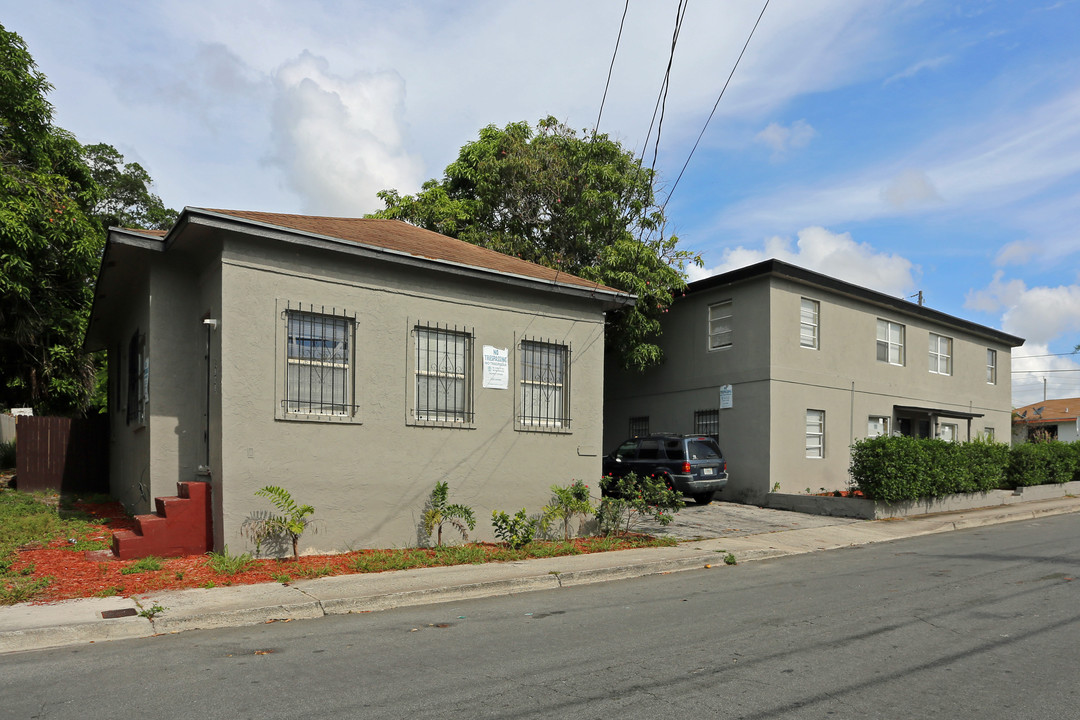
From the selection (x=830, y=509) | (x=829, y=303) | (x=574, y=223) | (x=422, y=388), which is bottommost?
(x=830, y=509)

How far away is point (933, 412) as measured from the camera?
24.6 meters

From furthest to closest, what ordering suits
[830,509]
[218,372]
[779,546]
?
[830,509] → [779,546] → [218,372]

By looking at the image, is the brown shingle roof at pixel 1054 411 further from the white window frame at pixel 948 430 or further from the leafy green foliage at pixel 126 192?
the leafy green foliage at pixel 126 192

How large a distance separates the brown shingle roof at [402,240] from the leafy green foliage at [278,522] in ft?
11.6

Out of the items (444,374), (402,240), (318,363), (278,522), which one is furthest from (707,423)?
(278,522)

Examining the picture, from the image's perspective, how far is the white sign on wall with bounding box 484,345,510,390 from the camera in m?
12.4

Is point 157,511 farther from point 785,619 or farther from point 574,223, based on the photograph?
point 574,223

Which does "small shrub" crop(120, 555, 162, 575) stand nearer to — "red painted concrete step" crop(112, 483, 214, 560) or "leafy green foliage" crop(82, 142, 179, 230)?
"red painted concrete step" crop(112, 483, 214, 560)

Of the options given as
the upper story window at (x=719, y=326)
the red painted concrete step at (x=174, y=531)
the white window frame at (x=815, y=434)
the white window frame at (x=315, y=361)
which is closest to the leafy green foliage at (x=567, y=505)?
the white window frame at (x=315, y=361)

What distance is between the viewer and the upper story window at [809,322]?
68.3 ft

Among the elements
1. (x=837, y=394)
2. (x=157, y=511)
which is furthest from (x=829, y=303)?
(x=157, y=511)

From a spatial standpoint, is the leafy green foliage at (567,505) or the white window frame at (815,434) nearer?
the leafy green foliage at (567,505)

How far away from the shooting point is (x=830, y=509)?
1802cm

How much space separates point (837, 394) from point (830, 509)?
4607 mm
